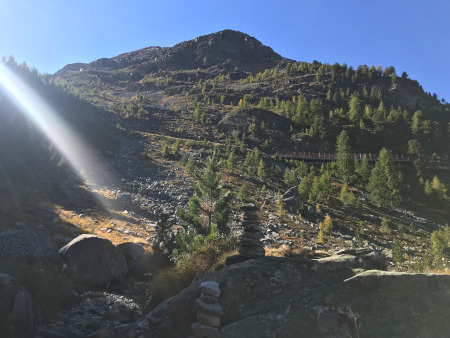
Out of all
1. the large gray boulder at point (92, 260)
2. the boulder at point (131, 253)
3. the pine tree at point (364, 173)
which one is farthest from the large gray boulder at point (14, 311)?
the pine tree at point (364, 173)

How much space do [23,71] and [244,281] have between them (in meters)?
102

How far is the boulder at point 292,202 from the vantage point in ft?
145

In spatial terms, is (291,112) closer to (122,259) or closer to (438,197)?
(438,197)

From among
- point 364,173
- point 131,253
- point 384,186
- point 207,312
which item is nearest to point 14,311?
point 207,312

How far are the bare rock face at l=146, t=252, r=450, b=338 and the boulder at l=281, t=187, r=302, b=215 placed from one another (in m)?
38.5

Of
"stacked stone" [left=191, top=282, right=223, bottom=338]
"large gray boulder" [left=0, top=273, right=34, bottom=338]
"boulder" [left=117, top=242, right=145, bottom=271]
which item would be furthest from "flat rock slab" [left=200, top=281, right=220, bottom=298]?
"boulder" [left=117, top=242, right=145, bottom=271]

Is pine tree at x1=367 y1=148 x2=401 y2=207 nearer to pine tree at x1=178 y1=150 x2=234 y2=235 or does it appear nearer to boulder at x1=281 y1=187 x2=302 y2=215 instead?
boulder at x1=281 y1=187 x2=302 y2=215

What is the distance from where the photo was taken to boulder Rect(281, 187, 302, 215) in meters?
44.2

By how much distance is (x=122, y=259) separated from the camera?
18.4 meters

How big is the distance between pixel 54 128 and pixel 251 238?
68.3 metres

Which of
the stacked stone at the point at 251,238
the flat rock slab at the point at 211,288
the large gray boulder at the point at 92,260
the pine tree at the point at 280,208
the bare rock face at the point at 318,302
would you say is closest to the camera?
the bare rock face at the point at 318,302

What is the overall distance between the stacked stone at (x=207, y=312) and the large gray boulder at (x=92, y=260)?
12694 millimetres

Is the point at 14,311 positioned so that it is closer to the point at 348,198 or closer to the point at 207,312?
the point at 207,312

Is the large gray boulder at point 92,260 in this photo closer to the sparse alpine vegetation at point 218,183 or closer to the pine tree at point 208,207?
the sparse alpine vegetation at point 218,183
